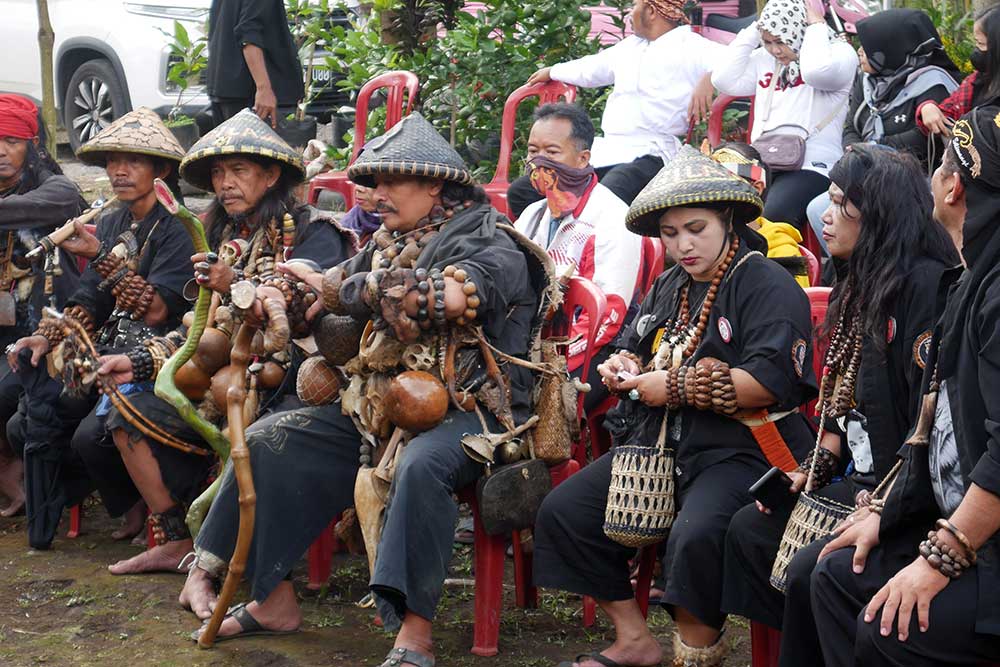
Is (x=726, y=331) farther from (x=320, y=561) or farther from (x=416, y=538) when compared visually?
(x=320, y=561)

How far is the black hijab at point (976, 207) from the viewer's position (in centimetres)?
298

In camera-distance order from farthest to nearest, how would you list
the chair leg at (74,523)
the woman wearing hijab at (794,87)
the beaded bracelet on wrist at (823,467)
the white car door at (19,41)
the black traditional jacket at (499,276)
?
the white car door at (19,41) < the woman wearing hijab at (794,87) < the chair leg at (74,523) < the black traditional jacket at (499,276) < the beaded bracelet on wrist at (823,467)

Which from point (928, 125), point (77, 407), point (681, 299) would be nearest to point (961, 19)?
point (928, 125)

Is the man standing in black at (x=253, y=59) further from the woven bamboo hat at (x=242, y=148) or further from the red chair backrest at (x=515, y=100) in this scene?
the woven bamboo hat at (x=242, y=148)

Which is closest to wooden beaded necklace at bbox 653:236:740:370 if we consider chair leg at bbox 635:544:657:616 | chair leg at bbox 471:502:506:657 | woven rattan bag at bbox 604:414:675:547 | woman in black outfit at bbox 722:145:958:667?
woven rattan bag at bbox 604:414:675:547

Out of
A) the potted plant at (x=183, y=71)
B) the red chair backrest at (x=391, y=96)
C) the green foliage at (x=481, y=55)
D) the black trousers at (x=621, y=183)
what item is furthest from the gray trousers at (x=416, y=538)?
the potted plant at (x=183, y=71)

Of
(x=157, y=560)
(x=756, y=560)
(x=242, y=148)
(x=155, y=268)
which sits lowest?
(x=157, y=560)

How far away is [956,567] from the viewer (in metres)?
2.91

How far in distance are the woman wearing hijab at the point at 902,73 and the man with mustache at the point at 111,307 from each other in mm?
3097

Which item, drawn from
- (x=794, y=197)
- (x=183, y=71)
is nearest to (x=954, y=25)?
(x=794, y=197)

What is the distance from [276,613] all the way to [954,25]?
5175 millimetres

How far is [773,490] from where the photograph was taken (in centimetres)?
372

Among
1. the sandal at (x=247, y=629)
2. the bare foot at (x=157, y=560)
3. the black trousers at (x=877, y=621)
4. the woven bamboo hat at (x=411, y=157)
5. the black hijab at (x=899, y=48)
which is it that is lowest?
the bare foot at (x=157, y=560)

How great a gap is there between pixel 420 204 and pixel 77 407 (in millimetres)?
2135
